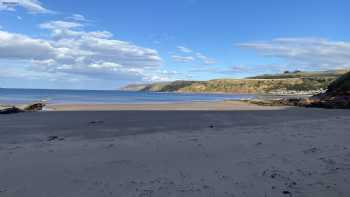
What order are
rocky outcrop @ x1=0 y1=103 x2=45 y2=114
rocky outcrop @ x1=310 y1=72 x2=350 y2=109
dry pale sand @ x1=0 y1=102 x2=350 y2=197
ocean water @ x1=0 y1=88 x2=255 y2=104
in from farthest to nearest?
ocean water @ x1=0 y1=88 x2=255 y2=104 → rocky outcrop @ x1=310 y1=72 x2=350 y2=109 → rocky outcrop @ x1=0 y1=103 x2=45 y2=114 → dry pale sand @ x1=0 y1=102 x2=350 y2=197

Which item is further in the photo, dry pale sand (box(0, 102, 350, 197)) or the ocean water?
the ocean water

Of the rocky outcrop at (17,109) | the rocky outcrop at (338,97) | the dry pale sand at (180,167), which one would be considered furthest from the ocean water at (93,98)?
the dry pale sand at (180,167)

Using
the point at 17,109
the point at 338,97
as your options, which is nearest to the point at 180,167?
the point at 17,109

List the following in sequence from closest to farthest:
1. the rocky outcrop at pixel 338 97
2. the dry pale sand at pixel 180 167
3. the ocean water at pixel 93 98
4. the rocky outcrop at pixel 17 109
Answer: the dry pale sand at pixel 180 167
the rocky outcrop at pixel 17 109
the rocky outcrop at pixel 338 97
the ocean water at pixel 93 98

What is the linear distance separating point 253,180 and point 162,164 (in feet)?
6.86

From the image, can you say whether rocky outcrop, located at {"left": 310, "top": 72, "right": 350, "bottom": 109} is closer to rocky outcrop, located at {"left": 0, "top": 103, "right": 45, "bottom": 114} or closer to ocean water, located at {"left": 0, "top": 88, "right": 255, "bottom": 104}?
ocean water, located at {"left": 0, "top": 88, "right": 255, "bottom": 104}

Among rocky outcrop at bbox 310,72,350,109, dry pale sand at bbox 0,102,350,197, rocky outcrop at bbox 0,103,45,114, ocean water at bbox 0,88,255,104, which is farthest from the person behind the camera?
ocean water at bbox 0,88,255,104

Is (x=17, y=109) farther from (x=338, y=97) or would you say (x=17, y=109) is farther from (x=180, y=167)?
(x=338, y=97)

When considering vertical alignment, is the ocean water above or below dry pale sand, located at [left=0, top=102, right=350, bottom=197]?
below

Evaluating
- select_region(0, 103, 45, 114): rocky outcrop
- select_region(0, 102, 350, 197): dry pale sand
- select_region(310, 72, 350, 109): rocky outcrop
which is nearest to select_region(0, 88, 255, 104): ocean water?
select_region(0, 103, 45, 114): rocky outcrop

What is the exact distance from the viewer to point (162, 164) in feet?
26.4

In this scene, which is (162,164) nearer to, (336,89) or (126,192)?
(126,192)

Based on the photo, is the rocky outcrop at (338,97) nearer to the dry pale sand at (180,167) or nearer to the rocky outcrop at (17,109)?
the dry pale sand at (180,167)

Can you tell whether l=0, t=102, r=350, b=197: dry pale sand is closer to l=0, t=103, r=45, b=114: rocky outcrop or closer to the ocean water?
l=0, t=103, r=45, b=114: rocky outcrop
